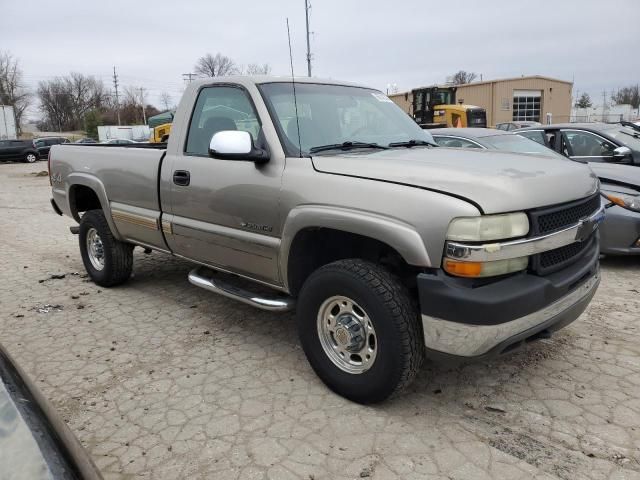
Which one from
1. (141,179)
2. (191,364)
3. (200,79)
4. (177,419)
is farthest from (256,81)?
(177,419)

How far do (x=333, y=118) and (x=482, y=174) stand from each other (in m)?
1.41

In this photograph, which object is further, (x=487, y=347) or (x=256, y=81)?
(x=256, y=81)

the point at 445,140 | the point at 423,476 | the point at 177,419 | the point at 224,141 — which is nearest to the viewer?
the point at 423,476

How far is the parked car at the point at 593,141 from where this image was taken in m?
7.05

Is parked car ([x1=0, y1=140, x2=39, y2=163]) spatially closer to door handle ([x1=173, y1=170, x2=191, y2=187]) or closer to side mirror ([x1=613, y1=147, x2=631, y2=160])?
door handle ([x1=173, y1=170, x2=191, y2=187])

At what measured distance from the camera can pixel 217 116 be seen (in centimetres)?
393

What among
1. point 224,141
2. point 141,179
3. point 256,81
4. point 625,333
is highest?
point 256,81

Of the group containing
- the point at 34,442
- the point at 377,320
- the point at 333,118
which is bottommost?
the point at 377,320

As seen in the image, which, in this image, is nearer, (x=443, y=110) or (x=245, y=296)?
(x=245, y=296)

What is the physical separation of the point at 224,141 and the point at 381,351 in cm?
155

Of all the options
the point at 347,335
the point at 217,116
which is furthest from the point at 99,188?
the point at 347,335

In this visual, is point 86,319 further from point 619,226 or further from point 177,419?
point 619,226

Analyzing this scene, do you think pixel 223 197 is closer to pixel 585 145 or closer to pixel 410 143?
pixel 410 143

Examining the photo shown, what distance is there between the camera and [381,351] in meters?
2.78
